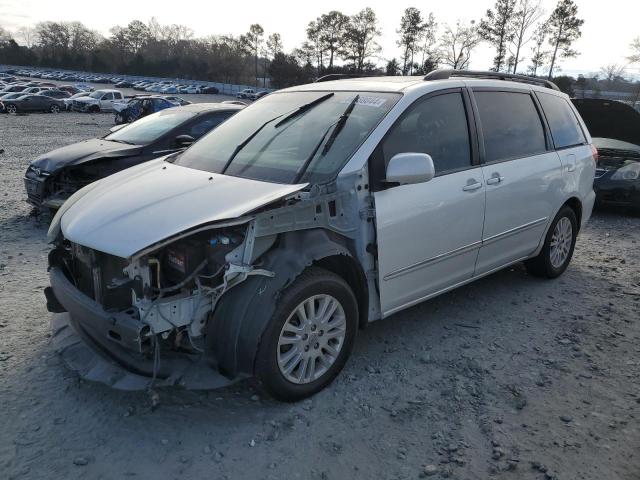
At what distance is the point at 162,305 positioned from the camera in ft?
8.85

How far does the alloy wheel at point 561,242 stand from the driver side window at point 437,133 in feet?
5.87

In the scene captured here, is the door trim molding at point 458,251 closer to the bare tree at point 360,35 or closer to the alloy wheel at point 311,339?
the alloy wheel at point 311,339

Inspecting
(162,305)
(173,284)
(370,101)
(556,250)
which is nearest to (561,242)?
(556,250)

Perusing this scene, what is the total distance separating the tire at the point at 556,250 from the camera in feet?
16.5

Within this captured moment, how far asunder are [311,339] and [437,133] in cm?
178

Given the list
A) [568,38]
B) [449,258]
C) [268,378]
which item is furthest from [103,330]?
[568,38]

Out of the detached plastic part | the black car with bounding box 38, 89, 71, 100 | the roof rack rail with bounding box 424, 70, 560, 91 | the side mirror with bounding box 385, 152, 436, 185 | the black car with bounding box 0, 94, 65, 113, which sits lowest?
the black car with bounding box 0, 94, 65, 113

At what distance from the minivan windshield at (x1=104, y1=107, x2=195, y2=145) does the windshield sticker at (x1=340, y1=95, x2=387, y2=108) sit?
420cm

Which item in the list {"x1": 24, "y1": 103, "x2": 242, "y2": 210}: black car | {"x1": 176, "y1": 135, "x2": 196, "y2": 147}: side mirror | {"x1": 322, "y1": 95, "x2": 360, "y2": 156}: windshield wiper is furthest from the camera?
{"x1": 176, "y1": 135, "x2": 196, "y2": 147}: side mirror

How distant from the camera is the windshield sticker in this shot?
357 centimetres

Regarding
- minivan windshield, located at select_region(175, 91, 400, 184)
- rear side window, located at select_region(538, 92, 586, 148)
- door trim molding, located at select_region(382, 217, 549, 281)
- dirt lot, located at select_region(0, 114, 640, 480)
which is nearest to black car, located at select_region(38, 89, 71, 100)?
dirt lot, located at select_region(0, 114, 640, 480)

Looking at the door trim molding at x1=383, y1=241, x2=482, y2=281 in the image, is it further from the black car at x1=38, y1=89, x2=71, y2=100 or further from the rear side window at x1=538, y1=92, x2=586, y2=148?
the black car at x1=38, y1=89, x2=71, y2=100

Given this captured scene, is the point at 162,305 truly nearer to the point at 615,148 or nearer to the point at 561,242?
the point at 561,242

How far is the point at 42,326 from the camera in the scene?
3963 mm
